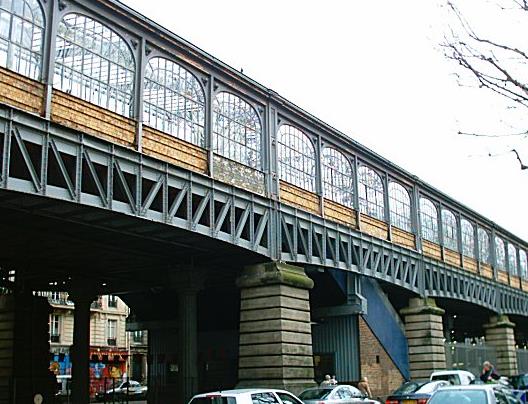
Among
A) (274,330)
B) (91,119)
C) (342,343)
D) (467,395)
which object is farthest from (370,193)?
(467,395)

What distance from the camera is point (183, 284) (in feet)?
105

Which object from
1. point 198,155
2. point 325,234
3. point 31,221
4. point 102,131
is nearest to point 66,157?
point 102,131

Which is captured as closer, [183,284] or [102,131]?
[102,131]

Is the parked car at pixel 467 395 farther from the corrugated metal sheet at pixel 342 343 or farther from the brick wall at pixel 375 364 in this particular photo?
the brick wall at pixel 375 364

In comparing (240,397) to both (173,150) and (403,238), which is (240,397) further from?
(403,238)

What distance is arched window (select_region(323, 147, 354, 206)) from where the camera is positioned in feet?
115

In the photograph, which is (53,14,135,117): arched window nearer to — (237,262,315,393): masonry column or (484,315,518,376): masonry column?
(237,262,315,393): masonry column

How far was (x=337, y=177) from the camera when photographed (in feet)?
119

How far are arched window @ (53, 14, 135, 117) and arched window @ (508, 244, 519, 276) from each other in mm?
45932

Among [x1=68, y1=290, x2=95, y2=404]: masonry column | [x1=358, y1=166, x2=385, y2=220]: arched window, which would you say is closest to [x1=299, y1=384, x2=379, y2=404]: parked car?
[x1=358, y1=166, x2=385, y2=220]: arched window

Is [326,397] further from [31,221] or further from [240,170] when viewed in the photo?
[31,221]

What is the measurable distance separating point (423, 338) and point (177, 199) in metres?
23.5

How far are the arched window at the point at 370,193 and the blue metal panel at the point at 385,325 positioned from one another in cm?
351

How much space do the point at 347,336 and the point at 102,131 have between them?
20.0 metres
